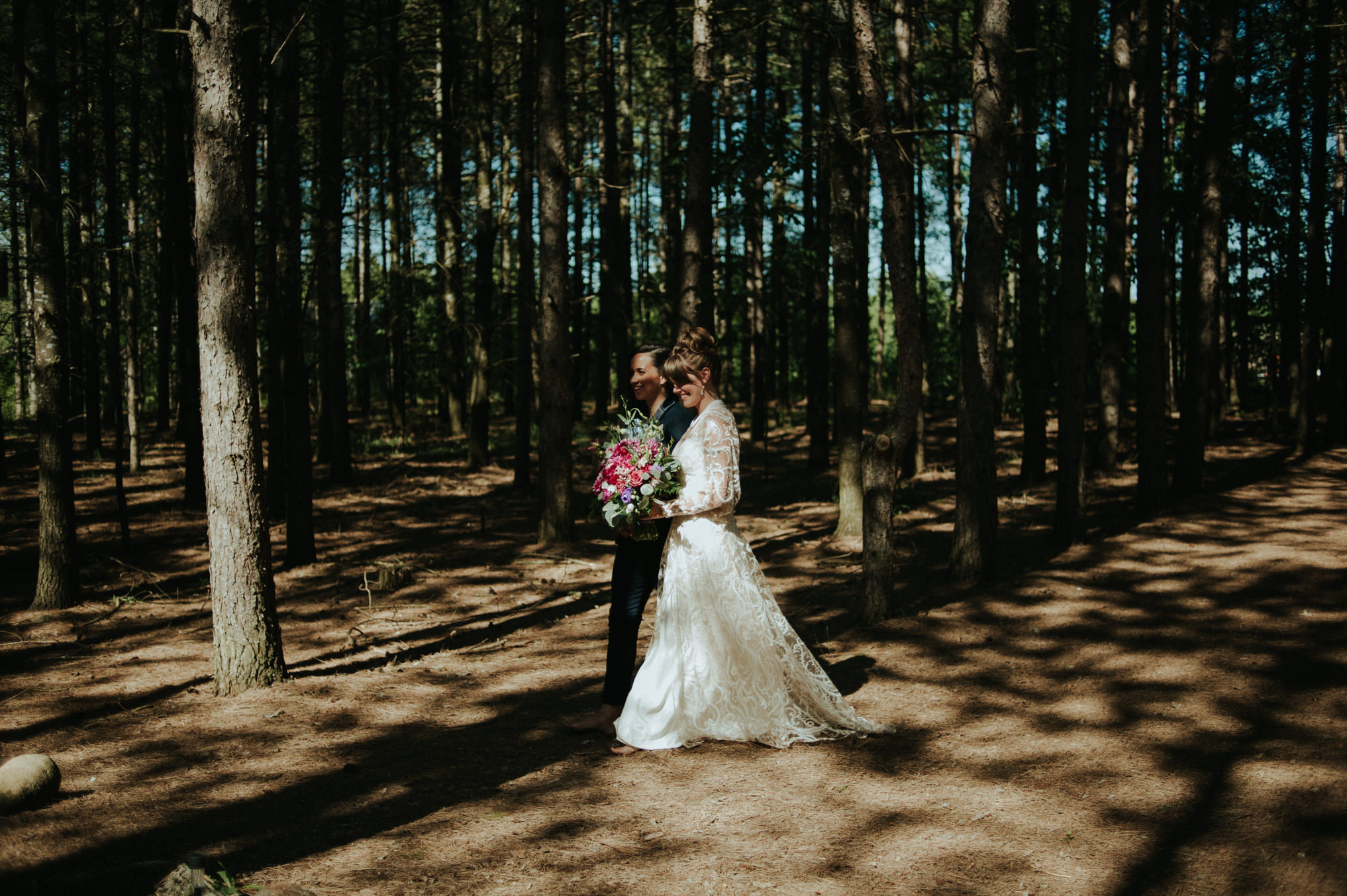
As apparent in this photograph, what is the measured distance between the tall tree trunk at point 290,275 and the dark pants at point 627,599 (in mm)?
6135

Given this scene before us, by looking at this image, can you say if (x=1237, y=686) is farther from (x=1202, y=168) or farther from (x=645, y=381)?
(x=1202, y=168)

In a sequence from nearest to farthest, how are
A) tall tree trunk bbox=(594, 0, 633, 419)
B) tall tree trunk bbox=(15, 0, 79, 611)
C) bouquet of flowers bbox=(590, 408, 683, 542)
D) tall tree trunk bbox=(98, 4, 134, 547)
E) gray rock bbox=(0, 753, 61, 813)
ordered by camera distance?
gray rock bbox=(0, 753, 61, 813) → bouquet of flowers bbox=(590, 408, 683, 542) → tall tree trunk bbox=(15, 0, 79, 611) → tall tree trunk bbox=(98, 4, 134, 547) → tall tree trunk bbox=(594, 0, 633, 419)

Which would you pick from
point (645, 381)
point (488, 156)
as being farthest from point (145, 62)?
point (645, 381)

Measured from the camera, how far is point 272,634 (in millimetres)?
6266

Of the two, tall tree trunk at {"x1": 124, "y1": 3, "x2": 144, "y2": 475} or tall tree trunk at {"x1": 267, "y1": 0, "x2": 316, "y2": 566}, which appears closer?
tall tree trunk at {"x1": 267, "y1": 0, "x2": 316, "y2": 566}

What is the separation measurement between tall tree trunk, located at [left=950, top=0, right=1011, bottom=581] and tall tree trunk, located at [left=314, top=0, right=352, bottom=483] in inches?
264

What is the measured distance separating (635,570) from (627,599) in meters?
0.19

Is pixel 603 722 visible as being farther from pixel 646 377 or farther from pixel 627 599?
pixel 646 377

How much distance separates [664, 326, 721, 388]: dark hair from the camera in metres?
5.04

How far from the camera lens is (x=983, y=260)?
8141mm

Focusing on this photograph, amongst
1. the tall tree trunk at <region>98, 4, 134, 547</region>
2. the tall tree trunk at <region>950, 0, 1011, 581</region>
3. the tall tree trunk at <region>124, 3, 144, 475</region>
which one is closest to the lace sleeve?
the tall tree trunk at <region>950, 0, 1011, 581</region>

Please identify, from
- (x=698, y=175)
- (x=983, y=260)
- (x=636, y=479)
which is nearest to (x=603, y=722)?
(x=636, y=479)

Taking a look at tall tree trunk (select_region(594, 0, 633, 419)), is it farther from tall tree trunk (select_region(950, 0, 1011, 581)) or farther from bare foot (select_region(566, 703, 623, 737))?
bare foot (select_region(566, 703, 623, 737))

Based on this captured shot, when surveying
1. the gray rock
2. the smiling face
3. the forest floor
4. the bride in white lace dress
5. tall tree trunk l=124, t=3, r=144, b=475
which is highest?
tall tree trunk l=124, t=3, r=144, b=475
